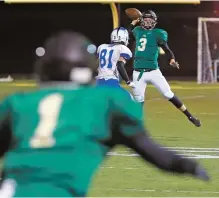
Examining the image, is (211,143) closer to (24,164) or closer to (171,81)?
(24,164)

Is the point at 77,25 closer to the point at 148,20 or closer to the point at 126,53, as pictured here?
the point at 148,20

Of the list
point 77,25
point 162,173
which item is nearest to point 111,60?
point 162,173

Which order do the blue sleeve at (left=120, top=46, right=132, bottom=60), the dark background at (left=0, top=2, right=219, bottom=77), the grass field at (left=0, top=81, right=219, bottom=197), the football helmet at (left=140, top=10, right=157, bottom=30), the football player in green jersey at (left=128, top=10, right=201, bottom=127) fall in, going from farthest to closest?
the dark background at (left=0, top=2, right=219, bottom=77), the football helmet at (left=140, top=10, right=157, bottom=30), the football player in green jersey at (left=128, top=10, right=201, bottom=127), the blue sleeve at (left=120, top=46, right=132, bottom=60), the grass field at (left=0, top=81, right=219, bottom=197)

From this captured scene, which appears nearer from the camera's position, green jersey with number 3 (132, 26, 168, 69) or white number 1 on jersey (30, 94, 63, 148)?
white number 1 on jersey (30, 94, 63, 148)

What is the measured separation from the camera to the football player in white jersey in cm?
1247

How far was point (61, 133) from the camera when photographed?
2949mm

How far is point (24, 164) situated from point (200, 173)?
0.63 m

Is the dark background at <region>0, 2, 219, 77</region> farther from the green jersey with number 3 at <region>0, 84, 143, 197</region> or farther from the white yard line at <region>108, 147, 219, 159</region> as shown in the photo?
the green jersey with number 3 at <region>0, 84, 143, 197</region>

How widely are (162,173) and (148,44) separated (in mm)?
6535

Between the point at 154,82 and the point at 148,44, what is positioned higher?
the point at 148,44

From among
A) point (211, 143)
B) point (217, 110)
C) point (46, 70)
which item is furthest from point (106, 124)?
point (217, 110)

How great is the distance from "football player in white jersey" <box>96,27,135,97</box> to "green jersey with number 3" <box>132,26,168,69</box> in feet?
0.98

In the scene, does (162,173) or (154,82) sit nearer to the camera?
(162,173)

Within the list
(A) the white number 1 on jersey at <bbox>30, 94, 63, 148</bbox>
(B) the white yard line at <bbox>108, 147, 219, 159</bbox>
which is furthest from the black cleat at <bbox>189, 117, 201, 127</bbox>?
(A) the white number 1 on jersey at <bbox>30, 94, 63, 148</bbox>
